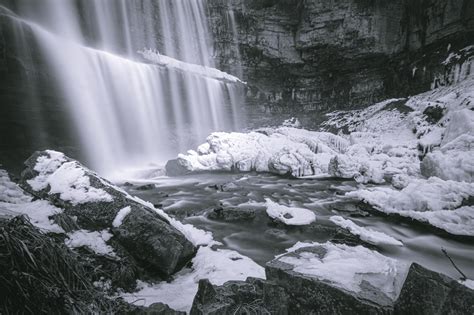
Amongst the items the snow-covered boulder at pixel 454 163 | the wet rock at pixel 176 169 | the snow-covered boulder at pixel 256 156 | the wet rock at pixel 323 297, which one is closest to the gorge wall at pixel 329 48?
the snow-covered boulder at pixel 256 156

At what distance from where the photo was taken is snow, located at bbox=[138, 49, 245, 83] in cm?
1883

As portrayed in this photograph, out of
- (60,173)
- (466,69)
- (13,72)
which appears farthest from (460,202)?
(466,69)

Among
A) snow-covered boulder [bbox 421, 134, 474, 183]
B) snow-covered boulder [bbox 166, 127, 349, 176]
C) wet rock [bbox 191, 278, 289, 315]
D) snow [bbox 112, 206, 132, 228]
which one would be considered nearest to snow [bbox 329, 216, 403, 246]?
wet rock [bbox 191, 278, 289, 315]

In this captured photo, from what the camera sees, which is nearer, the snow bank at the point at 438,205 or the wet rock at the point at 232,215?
the snow bank at the point at 438,205

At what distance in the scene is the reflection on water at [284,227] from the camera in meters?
4.06

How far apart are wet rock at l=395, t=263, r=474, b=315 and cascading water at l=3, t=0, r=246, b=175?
13.6 meters

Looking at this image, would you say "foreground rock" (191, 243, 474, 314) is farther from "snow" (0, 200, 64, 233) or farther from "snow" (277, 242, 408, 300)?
"snow" (0, 200, 64, 233)

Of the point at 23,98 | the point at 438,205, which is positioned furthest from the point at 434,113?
the point at 23,98

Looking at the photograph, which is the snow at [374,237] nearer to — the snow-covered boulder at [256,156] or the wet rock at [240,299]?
the wet rock at [240,299]

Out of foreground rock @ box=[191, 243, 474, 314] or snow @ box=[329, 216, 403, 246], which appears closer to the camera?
foreground rock @ box=[191, 243, 474, 314]

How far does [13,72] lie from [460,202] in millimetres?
14230

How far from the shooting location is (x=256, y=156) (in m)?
13.0

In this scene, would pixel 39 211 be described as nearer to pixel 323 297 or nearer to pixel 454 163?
pixel 323 297

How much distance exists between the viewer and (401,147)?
1361 cm
